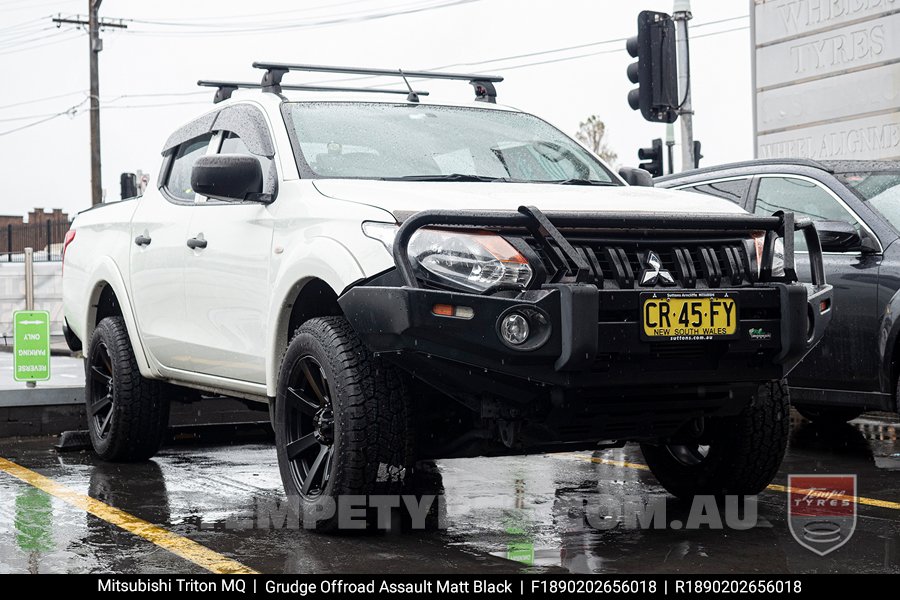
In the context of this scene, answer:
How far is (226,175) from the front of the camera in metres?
5.53

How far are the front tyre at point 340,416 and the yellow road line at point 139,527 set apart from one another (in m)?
0.49

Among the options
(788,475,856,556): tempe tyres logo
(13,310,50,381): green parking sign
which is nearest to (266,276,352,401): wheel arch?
(788,475,856,556): tempe tyres logo

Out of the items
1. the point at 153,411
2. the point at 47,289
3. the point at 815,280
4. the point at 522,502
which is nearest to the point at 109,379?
the point at 153,411

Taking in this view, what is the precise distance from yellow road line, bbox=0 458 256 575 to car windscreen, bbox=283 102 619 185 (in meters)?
1.63

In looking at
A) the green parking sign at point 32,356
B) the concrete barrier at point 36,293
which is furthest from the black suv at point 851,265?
Result: the concrete barrier at point 36,293

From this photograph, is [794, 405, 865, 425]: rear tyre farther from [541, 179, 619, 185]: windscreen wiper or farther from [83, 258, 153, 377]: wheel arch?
[83, 258, 153, 377]: wheel arch

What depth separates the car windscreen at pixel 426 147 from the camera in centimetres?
570

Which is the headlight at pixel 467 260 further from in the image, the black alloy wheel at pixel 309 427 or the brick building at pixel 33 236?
the brick building at pixel 33 236

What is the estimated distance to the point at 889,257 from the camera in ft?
23.1

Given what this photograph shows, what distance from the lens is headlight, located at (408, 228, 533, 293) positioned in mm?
4566

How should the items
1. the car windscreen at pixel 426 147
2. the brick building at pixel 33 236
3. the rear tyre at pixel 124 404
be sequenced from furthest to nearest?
the brick building at pixel 33 236 → the rear tyre at pixel 124 404 → the car windscreen at pixel 426 147

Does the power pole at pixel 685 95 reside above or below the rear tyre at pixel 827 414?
above

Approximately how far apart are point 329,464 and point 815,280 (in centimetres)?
213

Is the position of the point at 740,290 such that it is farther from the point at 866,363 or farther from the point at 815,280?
the point at 866,363
